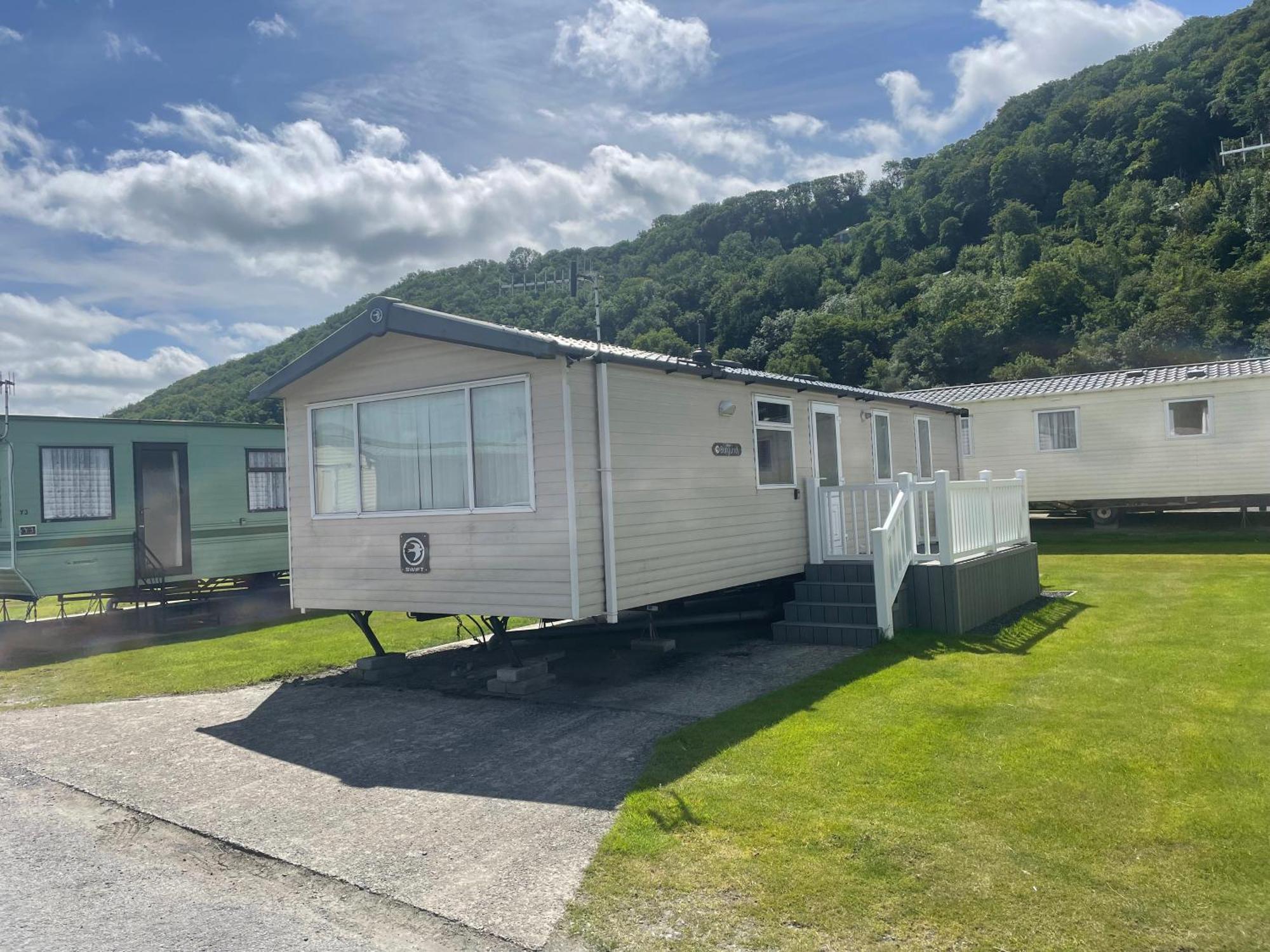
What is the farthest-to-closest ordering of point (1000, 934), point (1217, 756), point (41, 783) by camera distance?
point (41, 783) → point (1217, 756) → point (1000, 934)

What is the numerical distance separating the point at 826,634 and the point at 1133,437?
1221cm

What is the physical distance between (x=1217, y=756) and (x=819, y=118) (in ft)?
89.8

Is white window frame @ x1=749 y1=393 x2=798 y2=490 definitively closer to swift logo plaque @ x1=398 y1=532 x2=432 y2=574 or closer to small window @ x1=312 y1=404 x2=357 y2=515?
swift logo plaque @ x1=398 y1=532 x2=432 y2=574

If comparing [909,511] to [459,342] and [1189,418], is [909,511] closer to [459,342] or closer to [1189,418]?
[459,342]

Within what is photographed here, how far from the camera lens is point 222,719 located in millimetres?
7246

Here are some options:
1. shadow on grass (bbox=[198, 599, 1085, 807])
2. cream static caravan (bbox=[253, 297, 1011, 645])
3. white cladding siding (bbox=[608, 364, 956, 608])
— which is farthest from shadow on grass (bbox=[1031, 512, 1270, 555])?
cream static caravan (bbox=[253, 297, 1011, 645])

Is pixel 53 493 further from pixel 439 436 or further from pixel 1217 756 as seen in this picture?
pixel 1217 756

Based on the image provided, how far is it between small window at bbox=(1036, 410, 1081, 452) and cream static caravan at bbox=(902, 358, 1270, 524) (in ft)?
0.06

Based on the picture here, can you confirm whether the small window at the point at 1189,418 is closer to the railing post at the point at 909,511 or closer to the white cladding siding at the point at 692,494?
the white cladding siding at the point at 692,494

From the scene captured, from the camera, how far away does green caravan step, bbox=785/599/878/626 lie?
28.8ft

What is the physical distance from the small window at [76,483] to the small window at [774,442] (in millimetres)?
8779

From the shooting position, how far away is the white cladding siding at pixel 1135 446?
1667 centimetres

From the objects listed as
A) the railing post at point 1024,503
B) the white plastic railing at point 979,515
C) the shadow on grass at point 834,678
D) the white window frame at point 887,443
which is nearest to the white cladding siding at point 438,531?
the shadow on grass at point 834,678

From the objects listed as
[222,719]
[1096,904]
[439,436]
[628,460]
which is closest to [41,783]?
[222,719]
